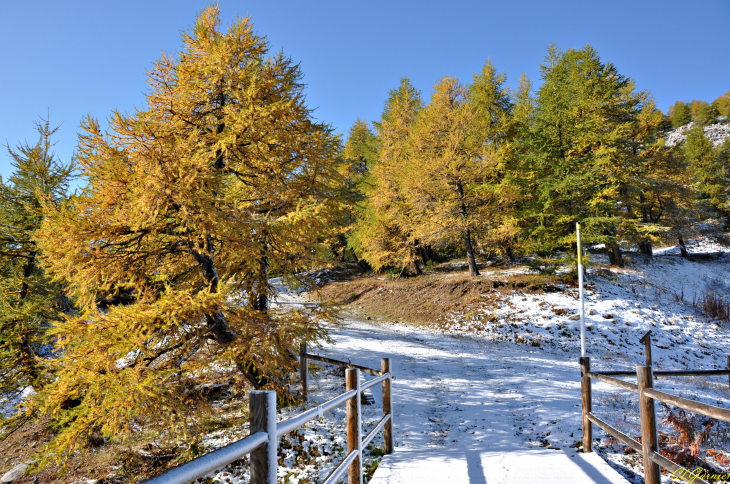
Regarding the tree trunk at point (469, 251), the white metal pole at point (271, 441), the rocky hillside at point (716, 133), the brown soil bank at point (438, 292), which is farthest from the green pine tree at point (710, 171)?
the white metal pole at point (271, 441)

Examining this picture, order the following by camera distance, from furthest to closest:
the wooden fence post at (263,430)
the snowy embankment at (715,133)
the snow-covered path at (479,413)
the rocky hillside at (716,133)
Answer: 1. the rocky hillside at (716,133)
2. the snowy embankment at (715,133)
3. the snow-covered path at (479,413)
4. the wooden fence post at (263,430)

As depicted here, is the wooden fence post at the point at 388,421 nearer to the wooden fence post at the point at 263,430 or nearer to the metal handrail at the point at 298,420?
the metal handrail at the point at 298,420

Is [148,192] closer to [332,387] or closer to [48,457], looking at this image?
[48,457]

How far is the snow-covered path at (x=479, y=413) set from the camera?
14.0 feet

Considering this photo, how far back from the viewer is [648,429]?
3404 mm

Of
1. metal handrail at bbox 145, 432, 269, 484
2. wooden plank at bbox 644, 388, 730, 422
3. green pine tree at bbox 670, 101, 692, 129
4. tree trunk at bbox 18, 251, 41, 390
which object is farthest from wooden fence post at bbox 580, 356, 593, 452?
green pine tree at bbox 670, 101, 692, 129

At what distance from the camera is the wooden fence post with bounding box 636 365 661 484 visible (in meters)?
3.32

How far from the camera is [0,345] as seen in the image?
786 cm

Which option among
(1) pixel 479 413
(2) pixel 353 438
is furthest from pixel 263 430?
(1) pixel 479 413

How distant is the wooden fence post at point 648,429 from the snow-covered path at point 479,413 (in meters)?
0.71

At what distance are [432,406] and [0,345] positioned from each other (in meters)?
10.0

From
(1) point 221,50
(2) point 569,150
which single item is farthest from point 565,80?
(1) point 221,50

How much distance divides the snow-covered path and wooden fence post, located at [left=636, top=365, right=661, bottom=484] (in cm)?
71

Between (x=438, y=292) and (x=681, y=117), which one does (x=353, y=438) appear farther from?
(x=681, y=117)
